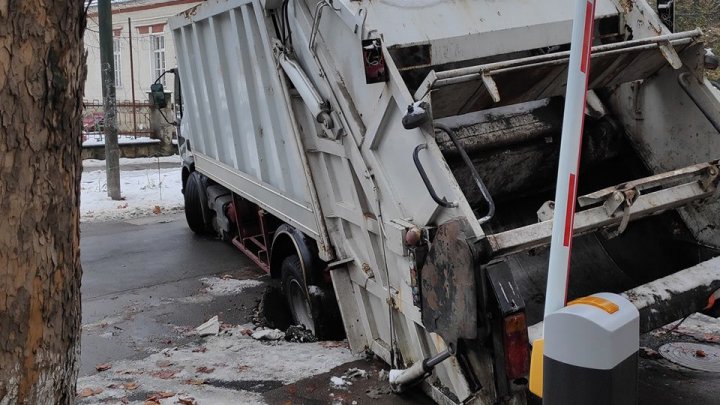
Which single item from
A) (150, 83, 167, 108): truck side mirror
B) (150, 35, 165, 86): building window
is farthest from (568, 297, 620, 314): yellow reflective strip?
(150, 35, 165, 86): building window

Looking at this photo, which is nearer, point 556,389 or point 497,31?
point 556,389

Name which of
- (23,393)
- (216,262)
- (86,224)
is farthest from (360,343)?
(86,224)

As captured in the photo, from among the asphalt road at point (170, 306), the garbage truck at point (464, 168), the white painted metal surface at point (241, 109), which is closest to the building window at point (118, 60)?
the asphalt road at point (170, 306)

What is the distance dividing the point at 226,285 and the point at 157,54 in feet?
67.3

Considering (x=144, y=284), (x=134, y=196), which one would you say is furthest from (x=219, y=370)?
(x=134, y=196)

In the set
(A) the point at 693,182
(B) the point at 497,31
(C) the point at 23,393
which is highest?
(B) the point at 497,31

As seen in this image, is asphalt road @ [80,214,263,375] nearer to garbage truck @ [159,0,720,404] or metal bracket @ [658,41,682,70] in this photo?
garbage truck @ [159,0,720,404]

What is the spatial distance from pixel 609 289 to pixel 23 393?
143 inches

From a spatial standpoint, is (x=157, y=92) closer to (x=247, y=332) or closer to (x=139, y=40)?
(x=247, y=332)

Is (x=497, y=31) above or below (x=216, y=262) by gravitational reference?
above

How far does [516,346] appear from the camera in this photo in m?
3.23

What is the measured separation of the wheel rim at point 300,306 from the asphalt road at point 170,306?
67 centimetres

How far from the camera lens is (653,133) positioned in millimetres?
4840

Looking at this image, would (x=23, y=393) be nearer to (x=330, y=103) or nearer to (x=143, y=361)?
(x=330, y=103)
